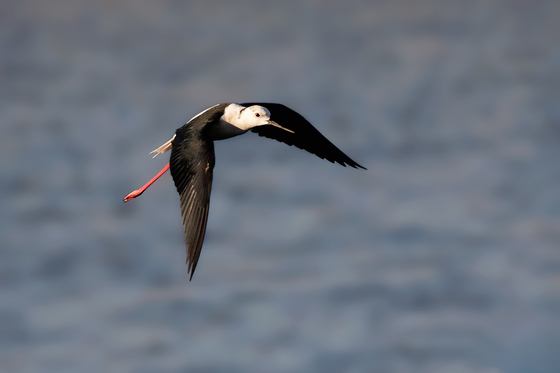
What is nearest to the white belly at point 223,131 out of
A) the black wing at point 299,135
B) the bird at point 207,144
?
the bird at point 207,144

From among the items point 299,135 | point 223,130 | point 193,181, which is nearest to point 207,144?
point 193,181

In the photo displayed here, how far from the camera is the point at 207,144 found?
13.2 metres

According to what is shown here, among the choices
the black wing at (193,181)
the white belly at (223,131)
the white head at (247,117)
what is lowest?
the black wing at (193,181)

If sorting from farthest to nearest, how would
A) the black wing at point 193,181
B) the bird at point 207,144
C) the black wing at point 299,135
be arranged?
the black wing at point 299,135, the bird at point 207,144, the black wing at point 193,181

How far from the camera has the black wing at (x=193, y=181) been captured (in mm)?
12383

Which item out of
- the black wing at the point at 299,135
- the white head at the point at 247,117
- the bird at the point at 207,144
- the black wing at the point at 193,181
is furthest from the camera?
the black wing at the point at 299,135

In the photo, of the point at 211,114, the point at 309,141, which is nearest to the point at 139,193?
the point at 211,114

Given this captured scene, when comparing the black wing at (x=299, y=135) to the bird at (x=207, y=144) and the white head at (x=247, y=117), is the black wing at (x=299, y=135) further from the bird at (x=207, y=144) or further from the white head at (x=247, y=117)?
the white head at (x=247, y=117)

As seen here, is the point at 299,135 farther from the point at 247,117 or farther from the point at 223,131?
the point at 223,131

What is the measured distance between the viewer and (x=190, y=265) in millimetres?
11859

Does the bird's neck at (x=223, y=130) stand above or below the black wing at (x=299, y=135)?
below

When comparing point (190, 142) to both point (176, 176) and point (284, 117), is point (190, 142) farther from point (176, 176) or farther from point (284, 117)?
point (284, 117)

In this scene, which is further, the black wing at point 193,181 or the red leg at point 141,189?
the red leg at point 141,189

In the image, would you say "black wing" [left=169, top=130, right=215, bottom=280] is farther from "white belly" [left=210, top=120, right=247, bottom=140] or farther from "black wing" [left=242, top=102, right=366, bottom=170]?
"black wing" [left=242, top=102, right=366, bottom=170]
